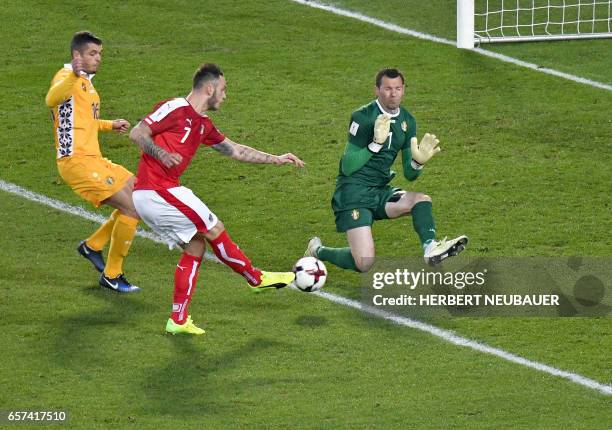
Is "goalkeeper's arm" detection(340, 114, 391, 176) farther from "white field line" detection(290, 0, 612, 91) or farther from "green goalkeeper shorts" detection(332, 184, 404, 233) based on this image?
"white field line" detection(290, 0, 612, 91)

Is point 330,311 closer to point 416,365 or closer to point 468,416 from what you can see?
point 416,365

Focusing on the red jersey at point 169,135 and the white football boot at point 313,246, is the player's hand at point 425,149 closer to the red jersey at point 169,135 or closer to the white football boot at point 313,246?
the white football boot at point 313,246

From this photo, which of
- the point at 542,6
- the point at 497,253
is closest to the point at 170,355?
the point at 497,253

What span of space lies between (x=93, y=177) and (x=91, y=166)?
0.11 meters

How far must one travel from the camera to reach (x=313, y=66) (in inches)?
694

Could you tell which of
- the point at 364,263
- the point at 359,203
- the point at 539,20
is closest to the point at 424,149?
the point at 359,203

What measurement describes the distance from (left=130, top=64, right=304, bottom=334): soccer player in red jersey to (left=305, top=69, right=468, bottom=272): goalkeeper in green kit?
54.6 inches

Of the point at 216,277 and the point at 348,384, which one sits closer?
the point at 348,384

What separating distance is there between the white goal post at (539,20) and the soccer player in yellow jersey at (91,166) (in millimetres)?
7228

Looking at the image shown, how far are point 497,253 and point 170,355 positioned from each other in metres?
3.59

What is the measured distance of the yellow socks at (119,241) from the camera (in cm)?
Result: 1194

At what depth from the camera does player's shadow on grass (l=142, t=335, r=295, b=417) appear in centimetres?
970

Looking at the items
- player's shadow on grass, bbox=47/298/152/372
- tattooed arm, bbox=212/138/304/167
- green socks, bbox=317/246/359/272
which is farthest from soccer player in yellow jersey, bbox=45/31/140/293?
green socks, bbox=317/246/359/272

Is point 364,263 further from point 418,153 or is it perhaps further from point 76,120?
point 76,120
